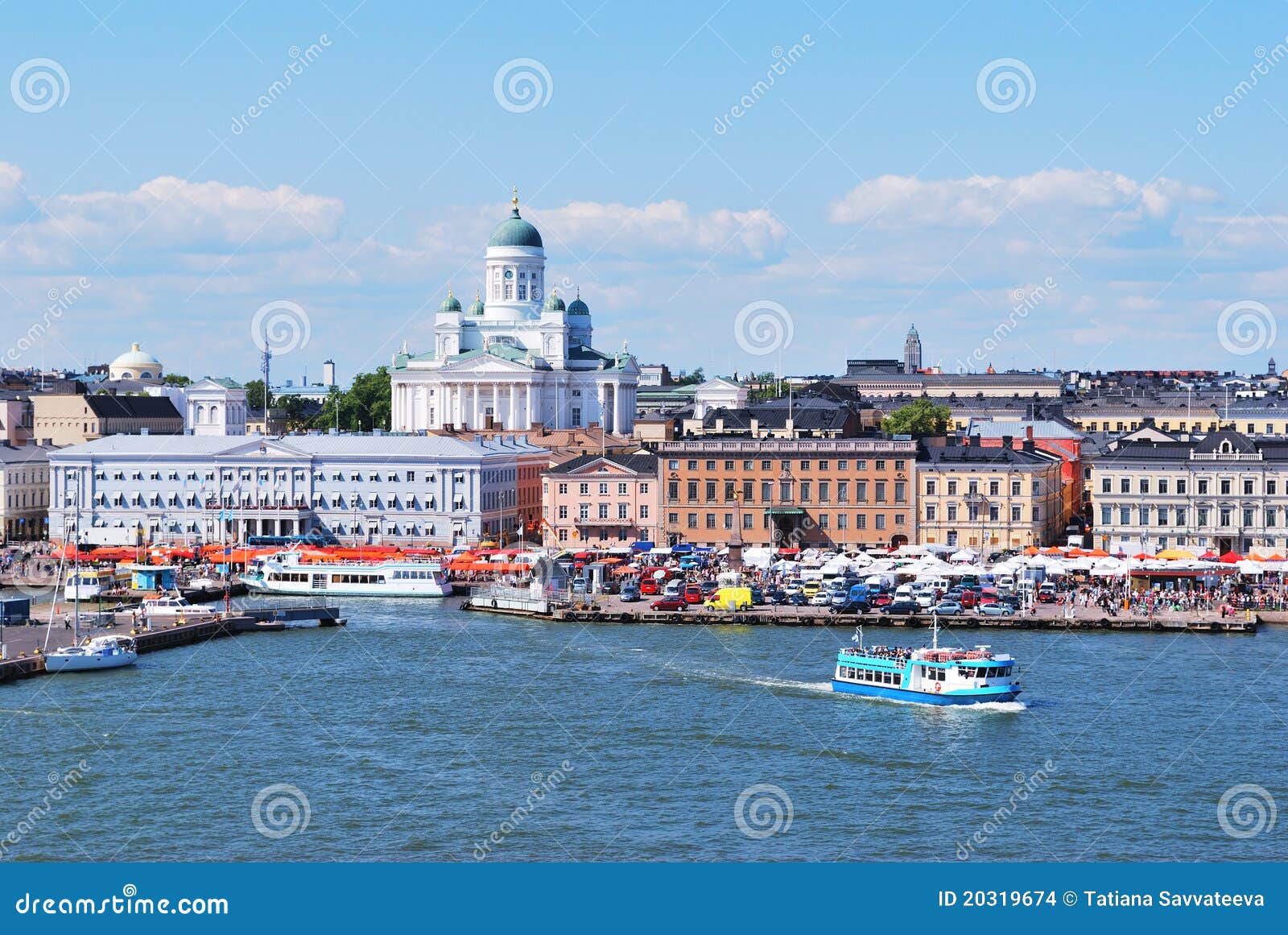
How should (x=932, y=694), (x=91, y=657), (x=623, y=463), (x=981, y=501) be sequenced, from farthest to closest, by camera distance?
(x=623, y=463) → (x=981, y=501) → (x=91, y=657) → (x=932, y=694)

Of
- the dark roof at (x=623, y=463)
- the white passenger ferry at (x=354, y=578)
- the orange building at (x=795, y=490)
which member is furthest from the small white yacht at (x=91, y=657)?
the dark roof at (x=623, y=463)

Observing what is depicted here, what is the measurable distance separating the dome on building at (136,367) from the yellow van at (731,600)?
74155 mm

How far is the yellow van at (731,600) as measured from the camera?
4288 centimetres

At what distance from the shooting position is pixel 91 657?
3494 cm

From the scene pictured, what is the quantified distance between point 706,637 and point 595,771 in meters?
14.0

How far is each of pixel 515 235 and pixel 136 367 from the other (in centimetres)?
3308

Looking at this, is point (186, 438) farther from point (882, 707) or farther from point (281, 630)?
point (882, 707)

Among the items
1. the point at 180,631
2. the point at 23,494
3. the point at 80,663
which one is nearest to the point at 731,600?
the point at 180,631

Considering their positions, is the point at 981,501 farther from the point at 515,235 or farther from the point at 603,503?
the point at 515,235

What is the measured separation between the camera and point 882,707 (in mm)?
31141

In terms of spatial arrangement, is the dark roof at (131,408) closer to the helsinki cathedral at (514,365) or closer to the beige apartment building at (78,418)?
the beige apartment building at (78,418)

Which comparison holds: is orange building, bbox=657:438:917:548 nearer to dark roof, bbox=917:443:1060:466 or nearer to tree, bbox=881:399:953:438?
dark roof, bbox=917:443:1060:466

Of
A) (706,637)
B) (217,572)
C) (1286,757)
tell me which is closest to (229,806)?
(1286,757)

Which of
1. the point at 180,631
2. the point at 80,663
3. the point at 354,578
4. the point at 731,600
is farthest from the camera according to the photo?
the point at 354,578
